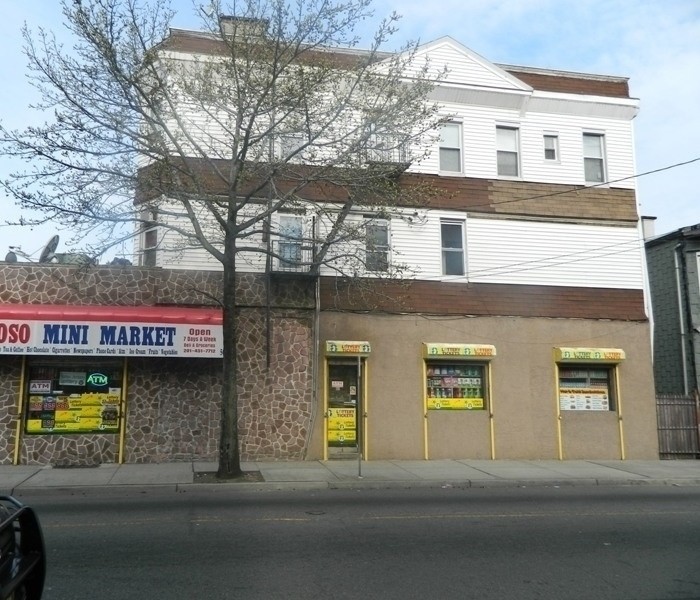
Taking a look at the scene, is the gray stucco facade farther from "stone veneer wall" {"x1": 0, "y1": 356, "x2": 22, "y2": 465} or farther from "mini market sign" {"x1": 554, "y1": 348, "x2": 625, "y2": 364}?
"stone veneer wall" {"x1": 0, "y1": 356, "x2": 22, "y2": 465}

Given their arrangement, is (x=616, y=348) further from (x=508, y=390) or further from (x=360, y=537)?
(x=360, y=537)

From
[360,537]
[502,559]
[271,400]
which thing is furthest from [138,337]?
[502,559]

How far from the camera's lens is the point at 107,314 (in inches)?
571

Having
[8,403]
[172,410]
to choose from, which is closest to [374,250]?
[172,410]

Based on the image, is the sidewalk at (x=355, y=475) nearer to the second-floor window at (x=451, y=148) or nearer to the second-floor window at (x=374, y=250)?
the second-floor window at (x=374, y=250)

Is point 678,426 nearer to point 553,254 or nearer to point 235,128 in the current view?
point 553,254

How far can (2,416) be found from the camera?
47.8 feet

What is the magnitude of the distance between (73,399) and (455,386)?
9.03 metres

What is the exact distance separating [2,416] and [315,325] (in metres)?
7.08

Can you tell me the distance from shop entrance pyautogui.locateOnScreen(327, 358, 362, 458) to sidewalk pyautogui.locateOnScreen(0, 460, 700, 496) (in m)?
0.49

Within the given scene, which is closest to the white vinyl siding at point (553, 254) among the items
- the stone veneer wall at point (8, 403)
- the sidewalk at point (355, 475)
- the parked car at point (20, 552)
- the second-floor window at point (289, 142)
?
the sidewalk at point (355, 475)

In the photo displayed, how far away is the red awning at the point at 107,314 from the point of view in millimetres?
14180

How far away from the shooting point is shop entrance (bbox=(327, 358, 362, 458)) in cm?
1628

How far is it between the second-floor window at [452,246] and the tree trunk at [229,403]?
6490 mm
